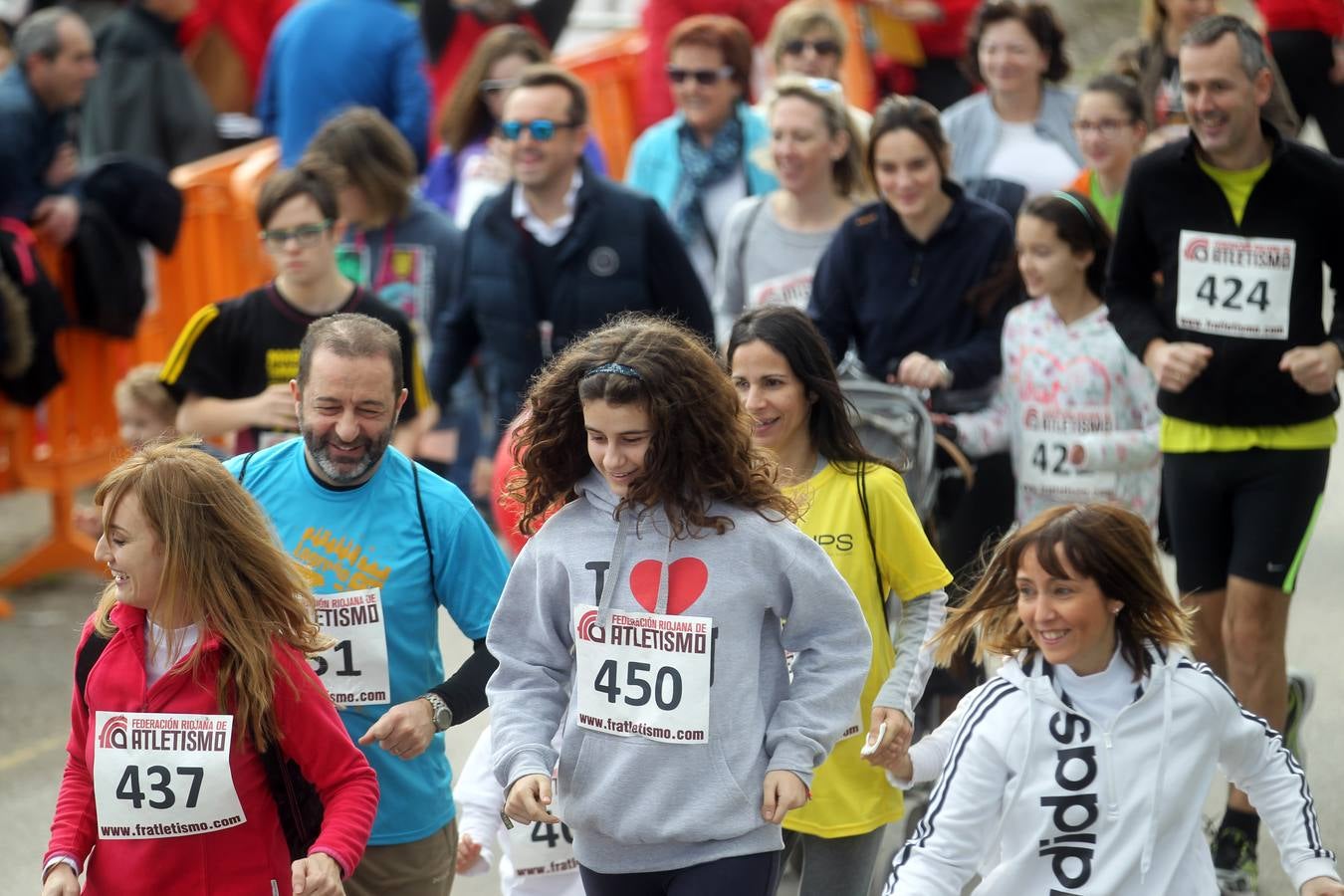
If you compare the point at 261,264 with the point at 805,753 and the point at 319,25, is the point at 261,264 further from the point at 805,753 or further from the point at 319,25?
the point at 805,753

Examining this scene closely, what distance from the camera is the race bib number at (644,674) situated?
158 inches

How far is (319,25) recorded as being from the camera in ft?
34.9

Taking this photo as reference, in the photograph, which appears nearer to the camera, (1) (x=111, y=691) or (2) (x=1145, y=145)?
(1) (x=111, y=691)

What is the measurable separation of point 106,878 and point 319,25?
7.27 meters

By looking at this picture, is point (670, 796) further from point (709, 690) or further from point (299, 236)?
point (299, 236)

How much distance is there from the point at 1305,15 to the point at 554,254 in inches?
156

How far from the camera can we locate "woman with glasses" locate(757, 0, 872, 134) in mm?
9031

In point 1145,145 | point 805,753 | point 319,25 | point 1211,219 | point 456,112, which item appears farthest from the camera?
point 319,25

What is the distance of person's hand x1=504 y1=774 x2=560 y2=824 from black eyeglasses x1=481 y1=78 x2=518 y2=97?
5.99 meters

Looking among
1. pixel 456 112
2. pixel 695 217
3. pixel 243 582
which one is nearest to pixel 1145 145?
pixel 695 217

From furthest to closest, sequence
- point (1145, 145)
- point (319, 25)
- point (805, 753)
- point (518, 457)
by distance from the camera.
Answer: point (319, 25), point (1145, 145), point (518, 457), point (805, 753)

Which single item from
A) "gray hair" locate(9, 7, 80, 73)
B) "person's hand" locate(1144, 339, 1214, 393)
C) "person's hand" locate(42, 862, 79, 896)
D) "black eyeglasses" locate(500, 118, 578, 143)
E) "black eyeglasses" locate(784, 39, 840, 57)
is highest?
"gray hair" locate(9, 7, 80, 73)

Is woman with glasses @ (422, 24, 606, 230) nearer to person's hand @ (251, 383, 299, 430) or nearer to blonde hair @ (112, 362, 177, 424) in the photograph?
blonde hair @ (112, 362, 177, 424)


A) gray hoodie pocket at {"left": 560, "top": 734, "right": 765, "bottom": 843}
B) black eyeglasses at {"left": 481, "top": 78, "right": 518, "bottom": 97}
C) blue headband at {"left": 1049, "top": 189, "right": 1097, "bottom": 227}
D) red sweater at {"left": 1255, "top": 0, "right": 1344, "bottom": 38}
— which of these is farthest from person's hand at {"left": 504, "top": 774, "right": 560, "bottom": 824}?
red sweater at {"left": 1255, "top": 0, "right": 1344, "bottom": 38}
